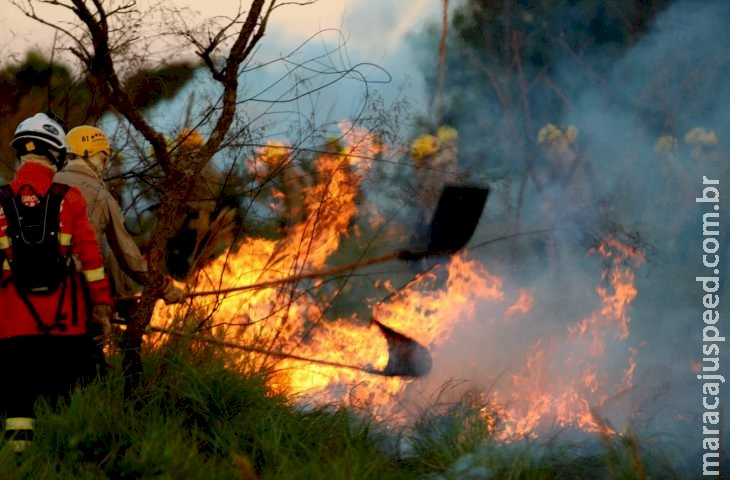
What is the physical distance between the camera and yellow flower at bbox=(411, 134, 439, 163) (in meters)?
9.17

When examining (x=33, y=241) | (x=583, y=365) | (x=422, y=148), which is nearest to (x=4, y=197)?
(x=33, y=241)

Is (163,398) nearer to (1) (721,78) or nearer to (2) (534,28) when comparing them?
(1) (721,78)

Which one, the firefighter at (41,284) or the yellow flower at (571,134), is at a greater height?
the yellow flower at (571,134)

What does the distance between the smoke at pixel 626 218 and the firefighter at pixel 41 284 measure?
251cm

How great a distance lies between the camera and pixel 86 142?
267 inches

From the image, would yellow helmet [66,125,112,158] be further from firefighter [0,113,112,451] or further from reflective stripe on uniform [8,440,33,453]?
reflective stripe on uniform [8,440,33,453]

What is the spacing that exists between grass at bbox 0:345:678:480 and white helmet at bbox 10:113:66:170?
4.57 ft

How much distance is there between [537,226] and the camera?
1244cm

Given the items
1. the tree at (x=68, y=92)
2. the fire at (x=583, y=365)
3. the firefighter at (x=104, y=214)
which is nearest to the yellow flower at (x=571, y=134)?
the fire at (x=583, y=365)

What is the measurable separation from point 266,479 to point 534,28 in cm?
1564

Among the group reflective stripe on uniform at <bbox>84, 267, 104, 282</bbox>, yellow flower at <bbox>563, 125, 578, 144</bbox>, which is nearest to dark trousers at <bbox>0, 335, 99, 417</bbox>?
reflective stripe on uniform at <bbox>84, 267, 104, 282</bbox>

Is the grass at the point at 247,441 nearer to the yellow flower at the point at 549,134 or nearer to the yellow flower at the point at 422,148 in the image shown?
the yellow flower at the point at 422,148

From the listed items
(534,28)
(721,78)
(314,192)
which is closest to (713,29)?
(721,78)

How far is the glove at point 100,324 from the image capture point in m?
6.02
